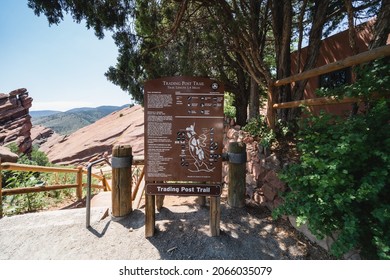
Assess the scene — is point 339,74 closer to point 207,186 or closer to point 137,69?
point 137,69

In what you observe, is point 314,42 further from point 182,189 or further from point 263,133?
point 182,189

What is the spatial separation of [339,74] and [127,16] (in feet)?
23.9

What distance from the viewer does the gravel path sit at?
255 cm

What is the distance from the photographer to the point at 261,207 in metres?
3.56

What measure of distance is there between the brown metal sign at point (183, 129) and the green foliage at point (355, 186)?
1.07 m

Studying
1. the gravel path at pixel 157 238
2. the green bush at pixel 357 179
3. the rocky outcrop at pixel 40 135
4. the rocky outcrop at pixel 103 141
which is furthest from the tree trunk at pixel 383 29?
the rocky outcrop at pixel 40 135

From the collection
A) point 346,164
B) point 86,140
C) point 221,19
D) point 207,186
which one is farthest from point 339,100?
point 86,140

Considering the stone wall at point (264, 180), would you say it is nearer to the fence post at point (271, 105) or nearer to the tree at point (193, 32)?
the fence post at point (271, 105)

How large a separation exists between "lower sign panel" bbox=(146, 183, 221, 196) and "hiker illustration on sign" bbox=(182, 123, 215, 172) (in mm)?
214

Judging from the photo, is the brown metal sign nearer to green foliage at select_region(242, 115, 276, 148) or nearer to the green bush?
the green bush

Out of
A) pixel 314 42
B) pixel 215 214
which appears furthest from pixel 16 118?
pixel 314 42

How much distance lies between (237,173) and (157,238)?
→ 152 centimetres

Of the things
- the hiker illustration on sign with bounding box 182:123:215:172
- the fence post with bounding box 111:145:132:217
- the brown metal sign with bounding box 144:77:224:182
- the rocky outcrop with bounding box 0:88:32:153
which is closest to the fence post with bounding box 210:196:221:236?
the brown metal sign with bounding box 144:77:224:182

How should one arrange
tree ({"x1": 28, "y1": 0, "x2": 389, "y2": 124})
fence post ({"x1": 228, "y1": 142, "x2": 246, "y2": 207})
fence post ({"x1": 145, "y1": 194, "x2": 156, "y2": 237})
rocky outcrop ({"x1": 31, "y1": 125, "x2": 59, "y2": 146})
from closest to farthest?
1. fence post ({"x1": 145, "y1": 194, "x2": 156, "y2": 237})
2. fence post ({"x1": 228, "y1": 142, "x2": 246, "y2": 207})
3. tree ({"x1": 28, "y1": 0, "x2": 389, "y2": 124})
4. rocky outcrop ({"x1": 31, "y1": 125, "x2": 59, "y2": 146})
